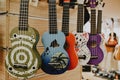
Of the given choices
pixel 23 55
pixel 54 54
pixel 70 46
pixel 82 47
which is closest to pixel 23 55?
pixel 23 55

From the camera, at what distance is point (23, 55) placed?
96 cm

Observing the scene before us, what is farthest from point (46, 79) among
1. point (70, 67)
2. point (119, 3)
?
point (119, 3)

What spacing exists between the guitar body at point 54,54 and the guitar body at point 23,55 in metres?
0.06

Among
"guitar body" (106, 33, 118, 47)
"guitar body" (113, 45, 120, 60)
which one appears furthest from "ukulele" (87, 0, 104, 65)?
"guitar body" (113, 45, 120, 60)

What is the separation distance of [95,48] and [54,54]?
374 millimetres

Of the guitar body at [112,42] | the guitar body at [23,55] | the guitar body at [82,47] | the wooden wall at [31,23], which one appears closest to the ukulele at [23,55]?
the guitar body at [23,55]

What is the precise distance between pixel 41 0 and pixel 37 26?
0.59ft

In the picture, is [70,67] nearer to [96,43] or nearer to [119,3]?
[96,43]

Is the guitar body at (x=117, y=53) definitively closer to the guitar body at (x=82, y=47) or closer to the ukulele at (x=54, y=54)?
the guitar body at (x=82, y=47)

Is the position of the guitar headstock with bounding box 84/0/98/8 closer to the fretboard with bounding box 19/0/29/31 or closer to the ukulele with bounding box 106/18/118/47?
the fretboard with bounding box 19/0/29/31

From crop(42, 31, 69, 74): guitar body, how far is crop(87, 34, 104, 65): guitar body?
290 millimetres

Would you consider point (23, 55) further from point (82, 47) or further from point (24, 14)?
point (82, 47)

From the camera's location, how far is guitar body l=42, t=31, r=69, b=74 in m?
1.01

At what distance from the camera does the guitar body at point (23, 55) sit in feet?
3.13
